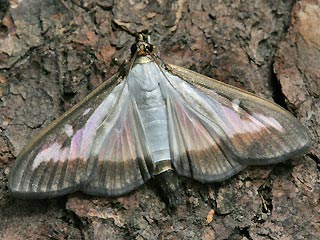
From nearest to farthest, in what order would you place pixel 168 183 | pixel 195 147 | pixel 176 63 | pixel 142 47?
pixel 168 183 < pixel 195 147 < pixel 142 47 < pixel 176 63

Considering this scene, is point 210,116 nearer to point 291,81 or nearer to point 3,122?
point 291,81

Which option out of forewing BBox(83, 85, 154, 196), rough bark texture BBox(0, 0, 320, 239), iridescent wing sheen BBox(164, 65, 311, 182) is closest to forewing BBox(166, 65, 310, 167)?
iridescent wing sheen BBox(164, 65, 311, 182)

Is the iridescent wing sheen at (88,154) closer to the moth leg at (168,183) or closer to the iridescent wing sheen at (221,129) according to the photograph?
the moth leg at (168,183)

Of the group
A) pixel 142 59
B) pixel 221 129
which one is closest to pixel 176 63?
pixel 142 59

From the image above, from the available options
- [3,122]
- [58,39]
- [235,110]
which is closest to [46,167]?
[3,122]

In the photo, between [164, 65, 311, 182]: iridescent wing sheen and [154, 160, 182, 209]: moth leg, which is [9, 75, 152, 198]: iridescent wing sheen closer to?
[154, 160, 182, 209]: moth leg

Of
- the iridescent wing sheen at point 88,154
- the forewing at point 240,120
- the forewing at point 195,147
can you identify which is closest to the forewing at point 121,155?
the iridescent wing sheen at point 88,154

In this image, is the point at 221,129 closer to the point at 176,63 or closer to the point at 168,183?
the point at 168,183
